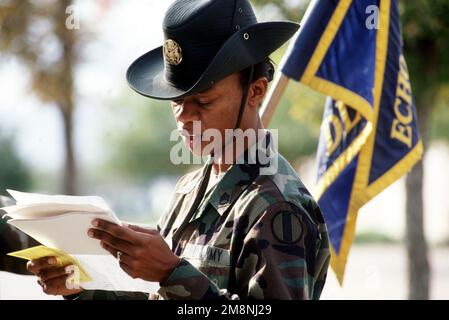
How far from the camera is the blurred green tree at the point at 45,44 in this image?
8.86 m

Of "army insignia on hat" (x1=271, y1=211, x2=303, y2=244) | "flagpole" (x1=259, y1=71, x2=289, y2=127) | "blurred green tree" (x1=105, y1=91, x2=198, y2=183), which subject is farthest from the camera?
"blurred green tree" (x1=105, y1=91, x2=198, y2=183)

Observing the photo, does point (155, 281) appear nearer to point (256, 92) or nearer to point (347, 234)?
point (256, 92)

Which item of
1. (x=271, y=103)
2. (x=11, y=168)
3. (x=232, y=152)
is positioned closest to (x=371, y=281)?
(x=271, y=103)

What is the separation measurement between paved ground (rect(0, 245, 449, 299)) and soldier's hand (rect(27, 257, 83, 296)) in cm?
427

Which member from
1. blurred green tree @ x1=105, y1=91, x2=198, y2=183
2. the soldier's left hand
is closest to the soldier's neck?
the soldier's left hand

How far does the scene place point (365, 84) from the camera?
13.8 ft

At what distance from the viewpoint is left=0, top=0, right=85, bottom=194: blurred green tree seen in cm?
886

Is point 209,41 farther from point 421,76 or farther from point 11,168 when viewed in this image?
point 11,168

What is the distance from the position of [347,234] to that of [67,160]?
7.70 m

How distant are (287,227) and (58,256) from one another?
65 cm

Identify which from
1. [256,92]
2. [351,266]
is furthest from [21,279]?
[256,92]

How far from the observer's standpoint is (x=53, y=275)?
2.21 metres

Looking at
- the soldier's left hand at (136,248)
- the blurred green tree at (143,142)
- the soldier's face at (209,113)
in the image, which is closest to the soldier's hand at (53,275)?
the soldier's left hand at (136,248)

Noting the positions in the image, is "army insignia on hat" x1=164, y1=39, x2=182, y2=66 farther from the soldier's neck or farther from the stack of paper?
the stack of paper
